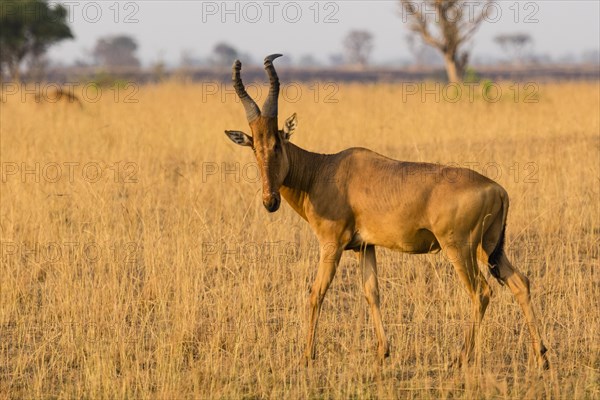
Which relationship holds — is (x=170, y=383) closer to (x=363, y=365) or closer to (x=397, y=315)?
(x=363, y=365)

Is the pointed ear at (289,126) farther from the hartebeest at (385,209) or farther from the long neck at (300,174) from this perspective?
the long neck at (300,174)

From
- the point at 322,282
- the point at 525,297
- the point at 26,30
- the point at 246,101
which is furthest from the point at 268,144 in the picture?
the point at 26,30

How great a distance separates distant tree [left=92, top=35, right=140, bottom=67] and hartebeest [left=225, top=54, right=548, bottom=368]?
280 ft

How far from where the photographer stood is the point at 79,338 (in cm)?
693

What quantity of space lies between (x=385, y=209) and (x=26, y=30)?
31119 mm

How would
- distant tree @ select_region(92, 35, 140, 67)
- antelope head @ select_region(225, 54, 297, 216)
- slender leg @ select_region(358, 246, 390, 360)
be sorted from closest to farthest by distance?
antelope head @ select_region(225, 54, 297, 216), slender leg @ select_region(358, 246, 390, 360), distant tree @ select_region(92, 35, 140, 67)

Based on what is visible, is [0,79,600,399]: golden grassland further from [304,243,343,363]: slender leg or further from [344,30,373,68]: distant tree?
[344,30,373,68]: distant tree

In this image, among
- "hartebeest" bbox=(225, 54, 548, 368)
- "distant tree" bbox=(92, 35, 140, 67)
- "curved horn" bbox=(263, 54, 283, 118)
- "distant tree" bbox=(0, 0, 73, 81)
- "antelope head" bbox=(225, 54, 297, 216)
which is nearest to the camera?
"hartebeest" bbox=(225, 54, 548, 368)

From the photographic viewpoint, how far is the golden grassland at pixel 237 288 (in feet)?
20.0

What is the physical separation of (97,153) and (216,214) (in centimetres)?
443

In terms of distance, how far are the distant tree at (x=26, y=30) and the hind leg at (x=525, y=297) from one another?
3002 centimetres

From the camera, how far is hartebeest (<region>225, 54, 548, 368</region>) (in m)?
6.21

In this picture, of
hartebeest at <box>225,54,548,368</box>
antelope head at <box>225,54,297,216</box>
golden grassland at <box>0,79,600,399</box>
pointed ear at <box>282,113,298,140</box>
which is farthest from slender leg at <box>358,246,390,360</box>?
pointed ear at <box>282,113,298,140</box>

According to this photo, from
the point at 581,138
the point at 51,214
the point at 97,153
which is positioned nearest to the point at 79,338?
the point at 51,214
